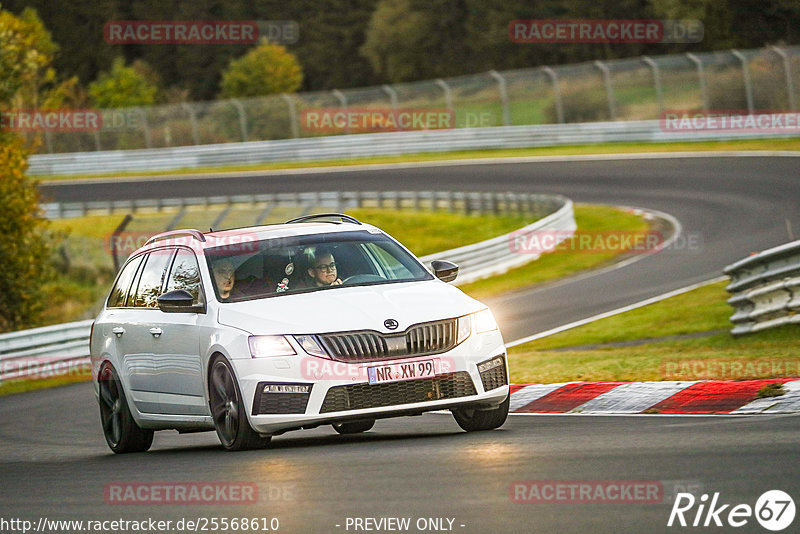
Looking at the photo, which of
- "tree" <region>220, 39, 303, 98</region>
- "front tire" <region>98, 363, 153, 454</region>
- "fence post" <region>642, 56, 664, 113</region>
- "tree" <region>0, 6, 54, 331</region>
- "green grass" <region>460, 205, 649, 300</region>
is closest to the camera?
"front tire" <region>98, 363, 153, 454</region>

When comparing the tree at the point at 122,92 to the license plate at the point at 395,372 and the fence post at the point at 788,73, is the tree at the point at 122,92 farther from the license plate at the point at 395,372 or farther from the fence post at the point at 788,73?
the license plate at the point at 395,372

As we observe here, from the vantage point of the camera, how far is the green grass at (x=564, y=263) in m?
26.8

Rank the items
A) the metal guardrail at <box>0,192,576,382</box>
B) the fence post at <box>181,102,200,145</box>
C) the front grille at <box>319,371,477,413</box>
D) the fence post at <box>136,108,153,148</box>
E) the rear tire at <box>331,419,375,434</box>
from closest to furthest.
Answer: the front grille at <box>319,371,477,413</box>, the rear tire at <box>331,419,375,434</box>, the metal guardrail at <box>0,192,576,382</box>, the fence post at <box>181,102,200,145</box>, the fence post at <box>136,108,153,148</box>

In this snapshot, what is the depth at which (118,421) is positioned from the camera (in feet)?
35.7

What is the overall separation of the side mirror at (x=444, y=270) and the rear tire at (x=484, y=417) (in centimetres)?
113

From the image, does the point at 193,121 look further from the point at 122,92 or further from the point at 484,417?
the point at 484,417

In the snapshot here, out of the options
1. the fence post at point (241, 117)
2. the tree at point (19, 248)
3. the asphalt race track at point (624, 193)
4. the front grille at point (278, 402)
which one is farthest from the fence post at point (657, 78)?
the front grille at point (278, 402)

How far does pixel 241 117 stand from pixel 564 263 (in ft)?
90.1

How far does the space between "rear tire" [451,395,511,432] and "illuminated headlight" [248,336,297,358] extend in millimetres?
1348

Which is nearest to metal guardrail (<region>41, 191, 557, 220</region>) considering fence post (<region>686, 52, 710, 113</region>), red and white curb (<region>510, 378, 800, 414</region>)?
fence post (<region>686, 52, 710, 113</region>)

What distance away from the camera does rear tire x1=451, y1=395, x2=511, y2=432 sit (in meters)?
9.32

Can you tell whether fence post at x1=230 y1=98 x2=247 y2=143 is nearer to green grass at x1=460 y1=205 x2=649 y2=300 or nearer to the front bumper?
green grass at x1=460 y1=205 x2=649 y2=300

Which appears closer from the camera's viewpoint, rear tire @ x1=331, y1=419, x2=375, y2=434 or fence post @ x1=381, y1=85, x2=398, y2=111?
rear tire @ x1=331, y1=419, x2=375, y2=434

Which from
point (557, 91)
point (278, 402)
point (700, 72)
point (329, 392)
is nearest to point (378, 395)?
point (329, 392)
